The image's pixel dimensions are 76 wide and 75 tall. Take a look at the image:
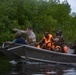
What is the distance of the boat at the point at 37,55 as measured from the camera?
20.2 metres

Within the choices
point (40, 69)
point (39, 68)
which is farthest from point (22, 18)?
point (40, 69)

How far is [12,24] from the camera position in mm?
36094

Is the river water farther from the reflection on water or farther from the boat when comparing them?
the boat

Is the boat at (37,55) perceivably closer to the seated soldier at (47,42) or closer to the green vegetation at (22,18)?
the seated soldier at (47,42)

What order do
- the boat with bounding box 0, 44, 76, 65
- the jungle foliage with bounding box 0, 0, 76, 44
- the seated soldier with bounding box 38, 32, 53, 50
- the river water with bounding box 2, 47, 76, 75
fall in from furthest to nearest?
the jungle foliage with bounding box 0, 0, 76, 44
the seated soldier with bounding box 38, 32, 53, 50
the boat with bounding box 0, 44, 76, 65
the river water with bounding box 2, 47, 76, 75

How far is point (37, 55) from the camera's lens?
814 inches

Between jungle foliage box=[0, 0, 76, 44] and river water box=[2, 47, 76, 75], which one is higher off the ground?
jungle foliage box=[0, 0, 76, 44]

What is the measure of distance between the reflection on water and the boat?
29 centimetres

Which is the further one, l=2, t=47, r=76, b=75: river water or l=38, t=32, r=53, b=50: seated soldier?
l=38, t=32, r=53, b=50: seated soldier

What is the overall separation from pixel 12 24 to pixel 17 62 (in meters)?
14.8

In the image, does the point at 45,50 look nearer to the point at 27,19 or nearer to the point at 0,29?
the point at 0,29

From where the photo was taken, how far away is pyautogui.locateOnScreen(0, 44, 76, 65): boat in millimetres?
20188

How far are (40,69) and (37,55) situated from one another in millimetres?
2757

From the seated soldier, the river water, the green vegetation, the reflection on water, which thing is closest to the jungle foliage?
the green vegetation
